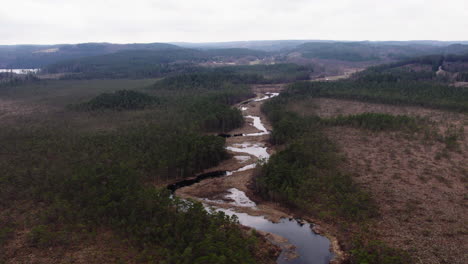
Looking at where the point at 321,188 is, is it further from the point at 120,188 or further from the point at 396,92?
the point at 396,92

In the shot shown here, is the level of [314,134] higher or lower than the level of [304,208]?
higher

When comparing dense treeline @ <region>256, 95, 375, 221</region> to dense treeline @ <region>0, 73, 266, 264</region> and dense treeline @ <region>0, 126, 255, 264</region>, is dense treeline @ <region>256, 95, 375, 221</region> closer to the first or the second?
dense treeline @ <region>0, 126, 255, 264</region>

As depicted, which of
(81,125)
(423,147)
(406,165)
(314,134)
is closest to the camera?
(406,165)

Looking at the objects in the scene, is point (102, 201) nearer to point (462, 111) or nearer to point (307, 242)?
point (307, 242)

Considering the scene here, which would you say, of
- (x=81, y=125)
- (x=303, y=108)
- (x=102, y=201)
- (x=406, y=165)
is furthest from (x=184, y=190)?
(x=303, y=108)

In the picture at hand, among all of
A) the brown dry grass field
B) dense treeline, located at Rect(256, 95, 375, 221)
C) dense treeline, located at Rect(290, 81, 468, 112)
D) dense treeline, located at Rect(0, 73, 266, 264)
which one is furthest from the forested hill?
dense treeline, located at Rect(0, 73, 266, 264)

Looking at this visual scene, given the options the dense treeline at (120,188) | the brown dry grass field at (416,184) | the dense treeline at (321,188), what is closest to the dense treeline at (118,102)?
the dense treeline at (120,188)
